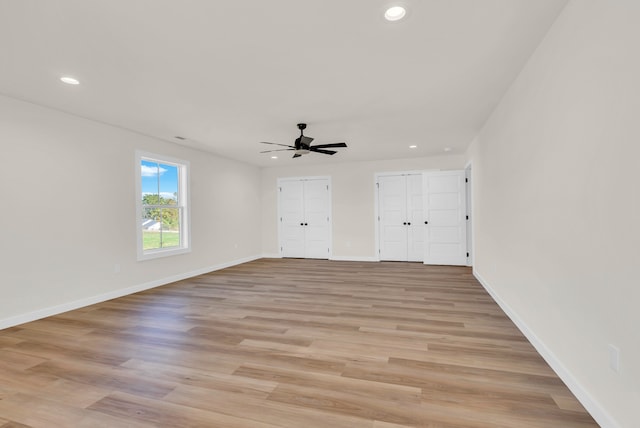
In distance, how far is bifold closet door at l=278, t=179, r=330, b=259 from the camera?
8.01 m

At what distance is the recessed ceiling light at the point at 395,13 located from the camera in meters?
1.95

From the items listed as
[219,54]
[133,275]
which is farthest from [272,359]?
[133,275]

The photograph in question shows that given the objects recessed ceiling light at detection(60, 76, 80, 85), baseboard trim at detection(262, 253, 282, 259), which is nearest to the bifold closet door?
baseboard trim at detection(262, 253, 282, 259)

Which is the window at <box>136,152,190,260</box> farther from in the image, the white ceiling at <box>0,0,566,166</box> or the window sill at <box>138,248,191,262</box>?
the white ceiling at <box>0,0,566,166</box>

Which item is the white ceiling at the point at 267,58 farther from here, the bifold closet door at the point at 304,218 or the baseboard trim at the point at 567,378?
the bifold closet door at the point at 304,218

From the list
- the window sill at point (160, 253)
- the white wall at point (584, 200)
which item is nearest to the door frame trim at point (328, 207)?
the window sill at point (160, 253)

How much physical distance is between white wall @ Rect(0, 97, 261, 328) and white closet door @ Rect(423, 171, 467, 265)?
5169mm

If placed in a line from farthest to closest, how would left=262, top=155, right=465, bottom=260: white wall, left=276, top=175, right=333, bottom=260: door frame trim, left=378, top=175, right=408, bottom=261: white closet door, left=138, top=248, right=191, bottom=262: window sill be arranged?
left=276, top=175, right=333, bottom=260: door frame trim < left=262, top=155, right=465, bottom=260: white wall < left=378, top=175, right=408, bottom=261: white closet door < left=138, top=248, right=191, bottom=262: window sill

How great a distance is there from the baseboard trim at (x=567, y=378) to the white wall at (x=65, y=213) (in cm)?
509

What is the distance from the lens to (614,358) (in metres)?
1.53

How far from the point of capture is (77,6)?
192 cm

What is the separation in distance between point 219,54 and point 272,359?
2.51m

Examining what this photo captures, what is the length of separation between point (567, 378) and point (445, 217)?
4.94m

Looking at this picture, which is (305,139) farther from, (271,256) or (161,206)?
(271,256)
